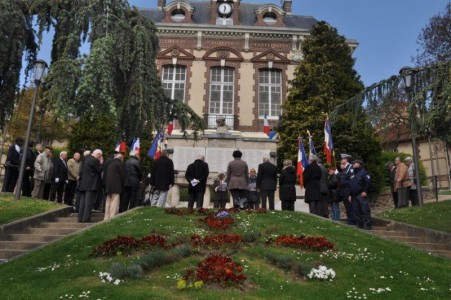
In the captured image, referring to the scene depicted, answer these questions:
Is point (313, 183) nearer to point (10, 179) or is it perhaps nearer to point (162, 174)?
point (162, 174)

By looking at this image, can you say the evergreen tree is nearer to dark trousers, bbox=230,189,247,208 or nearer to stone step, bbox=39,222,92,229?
dark trousers, bbox=230,189,247,208

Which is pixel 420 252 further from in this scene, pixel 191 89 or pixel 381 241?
pixel 191 89

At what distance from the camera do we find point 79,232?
9.28 m

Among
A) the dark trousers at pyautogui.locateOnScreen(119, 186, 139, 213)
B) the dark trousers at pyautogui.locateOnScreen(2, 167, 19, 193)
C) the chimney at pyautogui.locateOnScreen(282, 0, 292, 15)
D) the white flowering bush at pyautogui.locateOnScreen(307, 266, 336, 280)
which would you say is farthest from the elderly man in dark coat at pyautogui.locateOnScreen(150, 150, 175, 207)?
the chimney at pyautogui.locateOnScreen(282, 0, 292, 15)

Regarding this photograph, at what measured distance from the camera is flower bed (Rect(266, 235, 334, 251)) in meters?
7.82

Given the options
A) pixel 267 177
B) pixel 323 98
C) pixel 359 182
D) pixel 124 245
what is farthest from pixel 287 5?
pixel 124 245

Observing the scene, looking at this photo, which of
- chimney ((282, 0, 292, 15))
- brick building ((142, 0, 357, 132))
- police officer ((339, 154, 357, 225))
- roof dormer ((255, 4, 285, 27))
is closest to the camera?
police officer ((339, 154, 357, 225))

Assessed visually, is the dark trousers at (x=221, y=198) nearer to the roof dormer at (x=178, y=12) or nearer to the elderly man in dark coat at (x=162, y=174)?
the elderly man in dark coat at (x=162, y=174)

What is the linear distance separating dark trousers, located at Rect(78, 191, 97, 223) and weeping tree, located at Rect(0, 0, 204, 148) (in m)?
1.57

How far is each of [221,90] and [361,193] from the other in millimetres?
17919

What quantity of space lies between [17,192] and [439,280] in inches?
417

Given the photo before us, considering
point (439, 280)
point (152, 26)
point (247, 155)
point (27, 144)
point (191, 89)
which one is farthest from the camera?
point (191, 89)

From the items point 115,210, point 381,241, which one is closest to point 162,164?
point 115,210

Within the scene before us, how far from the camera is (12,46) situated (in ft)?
28.1
